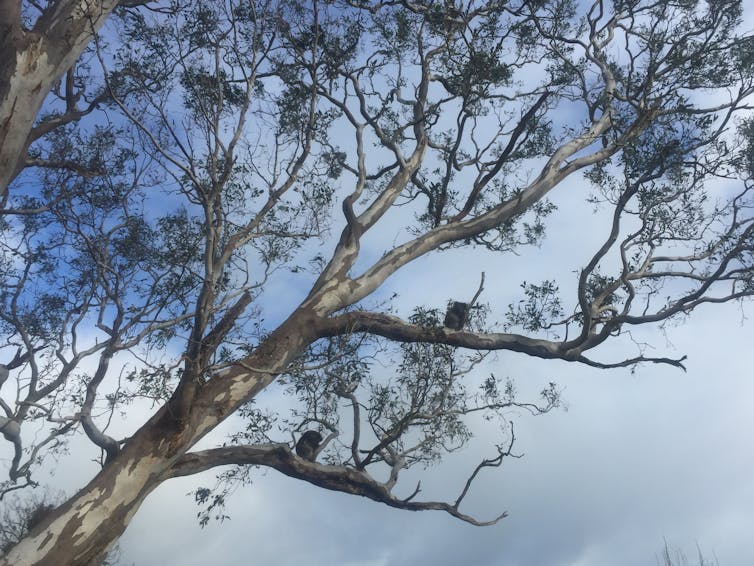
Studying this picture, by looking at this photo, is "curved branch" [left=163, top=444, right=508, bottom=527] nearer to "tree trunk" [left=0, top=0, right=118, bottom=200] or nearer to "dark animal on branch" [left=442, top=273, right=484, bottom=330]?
"dark animal on branch" [left=442, top=273, right=484, bottom=330]

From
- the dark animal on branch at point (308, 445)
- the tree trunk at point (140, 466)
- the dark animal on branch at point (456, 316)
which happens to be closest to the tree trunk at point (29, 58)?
the tree trunk at point (140, 466)

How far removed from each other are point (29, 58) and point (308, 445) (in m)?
4.46

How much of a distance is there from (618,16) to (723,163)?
122 inches

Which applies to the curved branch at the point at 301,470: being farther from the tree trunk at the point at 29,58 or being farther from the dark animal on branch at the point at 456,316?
the tree trunk at the point at 29,58

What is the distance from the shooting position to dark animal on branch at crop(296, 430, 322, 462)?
7.23 m

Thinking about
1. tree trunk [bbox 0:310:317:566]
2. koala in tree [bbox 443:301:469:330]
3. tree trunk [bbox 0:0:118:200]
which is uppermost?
koala in tree [bbox 443:301:469:330]

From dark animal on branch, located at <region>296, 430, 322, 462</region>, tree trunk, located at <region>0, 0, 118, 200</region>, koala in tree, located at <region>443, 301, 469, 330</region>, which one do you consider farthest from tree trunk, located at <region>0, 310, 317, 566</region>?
tree trunk, located at <region>0, 0, 118, 200</region>

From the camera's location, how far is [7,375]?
902cm

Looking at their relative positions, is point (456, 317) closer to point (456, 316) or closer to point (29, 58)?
point (456, 316)

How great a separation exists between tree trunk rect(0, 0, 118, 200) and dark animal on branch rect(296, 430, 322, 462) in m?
3.70

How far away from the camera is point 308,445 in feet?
23.7

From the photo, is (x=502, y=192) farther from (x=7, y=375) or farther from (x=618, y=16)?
(x=7, y=375)

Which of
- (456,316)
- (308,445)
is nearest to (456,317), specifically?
(456,316)

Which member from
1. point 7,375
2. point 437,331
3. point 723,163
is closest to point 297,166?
point 437,331
